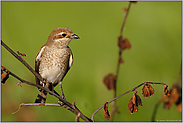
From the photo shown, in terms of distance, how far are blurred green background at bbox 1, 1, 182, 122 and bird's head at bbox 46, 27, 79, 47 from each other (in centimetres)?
120

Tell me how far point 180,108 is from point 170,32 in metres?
3.67

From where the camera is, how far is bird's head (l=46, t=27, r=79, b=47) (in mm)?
3252

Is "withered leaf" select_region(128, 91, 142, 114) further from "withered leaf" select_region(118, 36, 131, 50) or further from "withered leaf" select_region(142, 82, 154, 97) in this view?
"withered leaf" select_region(118, 36, 131, 50)

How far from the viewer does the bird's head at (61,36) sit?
10.7ft

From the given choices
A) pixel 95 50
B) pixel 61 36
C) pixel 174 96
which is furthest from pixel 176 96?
pixel 95 50

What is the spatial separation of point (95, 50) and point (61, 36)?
3.14m

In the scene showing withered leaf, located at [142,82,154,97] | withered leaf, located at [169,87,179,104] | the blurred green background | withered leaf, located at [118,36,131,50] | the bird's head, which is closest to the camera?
withered leaf, located at [142,82,154,97]

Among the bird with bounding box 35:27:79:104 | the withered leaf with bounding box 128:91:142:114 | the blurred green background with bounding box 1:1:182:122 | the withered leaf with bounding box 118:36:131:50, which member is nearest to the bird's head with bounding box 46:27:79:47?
the bird with bounding box 35:27:79:104

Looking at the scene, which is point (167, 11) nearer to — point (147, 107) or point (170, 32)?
point (170, 32)

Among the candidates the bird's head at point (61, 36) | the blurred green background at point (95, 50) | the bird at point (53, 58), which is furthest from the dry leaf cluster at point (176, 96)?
the bird at point (53, 58)

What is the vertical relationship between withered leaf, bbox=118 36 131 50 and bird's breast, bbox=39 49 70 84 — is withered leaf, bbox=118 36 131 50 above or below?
above

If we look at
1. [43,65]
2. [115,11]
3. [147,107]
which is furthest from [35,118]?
[115,11]

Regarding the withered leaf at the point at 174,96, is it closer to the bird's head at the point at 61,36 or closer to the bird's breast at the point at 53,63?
the bird's head at the point at 61,36

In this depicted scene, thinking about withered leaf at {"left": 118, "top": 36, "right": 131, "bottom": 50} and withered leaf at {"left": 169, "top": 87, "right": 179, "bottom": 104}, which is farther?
withered leaf at {"left": 118, "top": 36, "right": 131, "bottom": 50}
